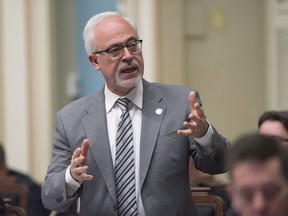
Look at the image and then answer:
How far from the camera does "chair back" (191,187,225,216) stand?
14.1 ft

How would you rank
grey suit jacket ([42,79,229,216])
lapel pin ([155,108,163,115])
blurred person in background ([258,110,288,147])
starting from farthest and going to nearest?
blurred person in background ([258,110,288,147]) → lapel pin ([155,108,163,115]) → grey suit jacket ([42,79,229,216])

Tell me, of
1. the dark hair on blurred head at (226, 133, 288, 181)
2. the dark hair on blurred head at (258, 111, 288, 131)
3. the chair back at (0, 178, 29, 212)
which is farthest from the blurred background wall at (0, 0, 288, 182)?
the dark hair on blurred head at (226, 133, 288, 181)

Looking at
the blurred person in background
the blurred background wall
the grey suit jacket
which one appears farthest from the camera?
the blurred background wall

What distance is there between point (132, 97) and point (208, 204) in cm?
79

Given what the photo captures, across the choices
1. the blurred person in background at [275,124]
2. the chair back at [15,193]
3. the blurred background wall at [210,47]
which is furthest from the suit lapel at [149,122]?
the blurred background wall at [210,47]

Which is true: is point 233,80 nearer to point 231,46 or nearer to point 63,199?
point 231,46

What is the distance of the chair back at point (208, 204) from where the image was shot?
14.1ft

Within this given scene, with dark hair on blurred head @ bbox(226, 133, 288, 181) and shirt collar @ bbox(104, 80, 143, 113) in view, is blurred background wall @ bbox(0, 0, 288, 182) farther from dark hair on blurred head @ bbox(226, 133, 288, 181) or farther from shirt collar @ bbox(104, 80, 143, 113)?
dark hair on blurred head @ bbox(226, 133, 288, 181)

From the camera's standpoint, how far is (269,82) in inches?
298

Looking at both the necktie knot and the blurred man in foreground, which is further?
the necktie knot

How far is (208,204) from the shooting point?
4.34 metres

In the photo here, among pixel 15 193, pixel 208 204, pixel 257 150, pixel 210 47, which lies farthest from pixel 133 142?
pixel 210 47

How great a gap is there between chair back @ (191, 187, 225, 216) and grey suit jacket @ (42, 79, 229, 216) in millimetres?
520

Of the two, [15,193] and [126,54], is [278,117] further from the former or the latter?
[15,193]
